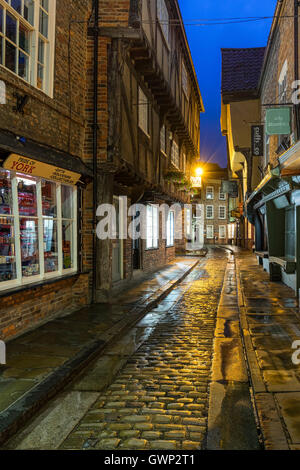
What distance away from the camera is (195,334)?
272 inches

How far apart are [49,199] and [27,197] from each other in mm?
869

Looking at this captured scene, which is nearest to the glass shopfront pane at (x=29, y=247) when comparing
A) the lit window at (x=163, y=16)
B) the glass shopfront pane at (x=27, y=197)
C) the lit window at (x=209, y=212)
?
the glass shopfront pane at (x=27, y=197)

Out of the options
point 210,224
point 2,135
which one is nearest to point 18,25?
point 2,135

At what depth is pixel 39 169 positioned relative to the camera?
679cm

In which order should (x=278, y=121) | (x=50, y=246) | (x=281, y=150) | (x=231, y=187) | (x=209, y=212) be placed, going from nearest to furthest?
(x=50, y=246), (x=278, y=121), (x=281, y=150), (x=231, y=187), (x=209, y=212)

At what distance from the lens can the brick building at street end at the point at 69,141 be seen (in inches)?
249

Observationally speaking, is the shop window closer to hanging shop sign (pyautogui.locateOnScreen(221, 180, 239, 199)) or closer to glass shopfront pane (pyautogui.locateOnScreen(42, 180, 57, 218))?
glass shopfront pane (pyautogui.locateOnScreen(42, 180, 57, 218))

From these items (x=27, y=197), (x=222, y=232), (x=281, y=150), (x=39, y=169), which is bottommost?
(x=222, y=232)

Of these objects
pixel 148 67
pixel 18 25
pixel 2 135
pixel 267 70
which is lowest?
pixel 2 135

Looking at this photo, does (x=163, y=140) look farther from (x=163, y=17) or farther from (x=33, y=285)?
(x=33, y=285)

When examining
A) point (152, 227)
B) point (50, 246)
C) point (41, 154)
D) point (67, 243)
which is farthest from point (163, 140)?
point (41, 154)

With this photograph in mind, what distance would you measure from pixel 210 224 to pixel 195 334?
51.5 m

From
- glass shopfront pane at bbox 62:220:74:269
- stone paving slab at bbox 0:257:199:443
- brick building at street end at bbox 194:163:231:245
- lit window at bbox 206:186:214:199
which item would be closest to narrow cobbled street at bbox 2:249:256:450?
stone paving slab at bbox 0:257:199:443
